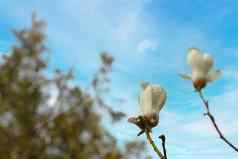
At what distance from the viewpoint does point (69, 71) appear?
1.69 meters

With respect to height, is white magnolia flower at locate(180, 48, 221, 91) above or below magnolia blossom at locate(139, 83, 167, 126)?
above

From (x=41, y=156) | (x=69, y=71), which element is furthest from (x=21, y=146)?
(x=69, y=71)

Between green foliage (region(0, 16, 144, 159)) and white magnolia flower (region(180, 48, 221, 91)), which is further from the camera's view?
white magnolia flower (region(180, 48, 221, 91))

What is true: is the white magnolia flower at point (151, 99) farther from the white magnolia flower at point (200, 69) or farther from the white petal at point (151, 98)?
the white magnolia flower at point (200, 69)

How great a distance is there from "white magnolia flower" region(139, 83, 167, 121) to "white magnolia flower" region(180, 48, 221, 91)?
12cm

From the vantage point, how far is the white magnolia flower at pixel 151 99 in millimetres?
2240

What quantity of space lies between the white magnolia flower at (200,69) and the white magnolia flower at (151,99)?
12 centimetres

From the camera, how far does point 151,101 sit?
88.1 inches

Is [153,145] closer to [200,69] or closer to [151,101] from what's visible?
[151,101]

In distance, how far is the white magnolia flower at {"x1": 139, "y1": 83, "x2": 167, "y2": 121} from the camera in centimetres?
→ 224

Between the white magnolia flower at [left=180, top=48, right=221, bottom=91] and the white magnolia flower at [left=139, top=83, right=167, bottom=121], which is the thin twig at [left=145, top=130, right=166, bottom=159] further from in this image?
the white magnolia flower at [left=180, top=48, right=221, bottom=91]

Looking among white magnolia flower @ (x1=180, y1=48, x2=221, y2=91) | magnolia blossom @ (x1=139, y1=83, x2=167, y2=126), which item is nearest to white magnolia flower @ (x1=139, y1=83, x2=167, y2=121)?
magnolia blossom @ (x1=139, y1=83, x2=167, y2=126)

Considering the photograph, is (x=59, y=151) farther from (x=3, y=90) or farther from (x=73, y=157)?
(x=3, y=90)

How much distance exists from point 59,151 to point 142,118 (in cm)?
85
